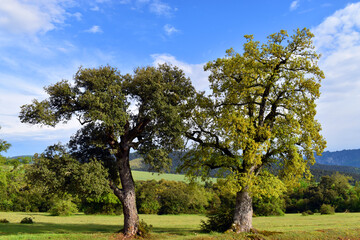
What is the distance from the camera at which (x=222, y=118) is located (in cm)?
2452

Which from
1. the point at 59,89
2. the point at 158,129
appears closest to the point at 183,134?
the point at 158,129

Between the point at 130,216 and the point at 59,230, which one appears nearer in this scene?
the point at 130,216

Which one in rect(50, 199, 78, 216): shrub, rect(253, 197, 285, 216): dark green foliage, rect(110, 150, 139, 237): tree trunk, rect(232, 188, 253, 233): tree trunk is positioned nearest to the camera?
rect(232, 188, 253, 233): tree trunk

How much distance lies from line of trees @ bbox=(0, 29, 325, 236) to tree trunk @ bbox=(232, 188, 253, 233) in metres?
0.08

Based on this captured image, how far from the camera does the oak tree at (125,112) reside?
23.3m

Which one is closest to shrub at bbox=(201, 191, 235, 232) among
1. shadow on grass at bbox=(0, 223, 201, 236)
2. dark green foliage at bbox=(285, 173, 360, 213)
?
shadow on grass at bbox=(0, 223, 201, 236)

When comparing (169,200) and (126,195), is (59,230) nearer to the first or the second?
(126,195)

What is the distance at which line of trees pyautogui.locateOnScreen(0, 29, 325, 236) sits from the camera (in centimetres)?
2341

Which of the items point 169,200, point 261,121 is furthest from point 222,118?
point 169,200

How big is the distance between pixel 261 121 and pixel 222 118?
3750mm

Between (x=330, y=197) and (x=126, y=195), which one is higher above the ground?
(x=126, y=195)

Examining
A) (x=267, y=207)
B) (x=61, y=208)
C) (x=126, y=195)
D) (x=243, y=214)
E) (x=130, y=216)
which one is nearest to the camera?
(x=243, y=214)

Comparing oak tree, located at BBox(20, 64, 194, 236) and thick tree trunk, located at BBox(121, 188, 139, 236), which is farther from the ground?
oak tree, located at BBox(20, 64, 194, 236)

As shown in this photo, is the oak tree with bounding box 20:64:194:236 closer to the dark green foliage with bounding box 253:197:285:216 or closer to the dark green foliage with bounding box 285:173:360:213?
the dark green foliage with bounding box 253:197:285:216
